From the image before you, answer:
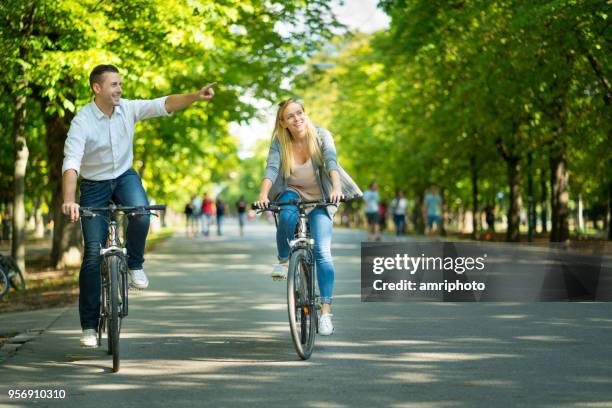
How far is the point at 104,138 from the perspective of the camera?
24.3ft

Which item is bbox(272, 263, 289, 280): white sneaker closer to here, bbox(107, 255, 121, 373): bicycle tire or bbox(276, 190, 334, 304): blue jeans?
bbox(276, 190, 334, 304): blue jeans

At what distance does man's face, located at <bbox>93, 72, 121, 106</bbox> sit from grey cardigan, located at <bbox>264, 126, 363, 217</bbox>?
1.21 meters

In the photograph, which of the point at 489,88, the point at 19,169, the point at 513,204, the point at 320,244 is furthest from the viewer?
the point at 513,204

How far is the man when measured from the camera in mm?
7375

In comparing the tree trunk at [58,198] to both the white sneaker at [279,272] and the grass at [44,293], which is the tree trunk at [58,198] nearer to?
the grass at [44,293]

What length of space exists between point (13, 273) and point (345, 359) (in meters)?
8.58

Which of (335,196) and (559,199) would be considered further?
(559,199)

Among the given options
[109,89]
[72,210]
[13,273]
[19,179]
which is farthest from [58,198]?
[72,210]

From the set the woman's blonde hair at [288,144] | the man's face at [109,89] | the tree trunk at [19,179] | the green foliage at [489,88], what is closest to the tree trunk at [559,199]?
the green foliage at [489,88]

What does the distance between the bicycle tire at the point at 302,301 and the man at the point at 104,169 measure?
3.59 feet

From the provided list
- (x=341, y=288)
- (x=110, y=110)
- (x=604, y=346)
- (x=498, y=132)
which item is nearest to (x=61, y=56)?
(x=341, y=288)

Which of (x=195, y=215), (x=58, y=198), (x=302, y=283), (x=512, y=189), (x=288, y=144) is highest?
(x=512, y=189)

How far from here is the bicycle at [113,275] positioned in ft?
22.8

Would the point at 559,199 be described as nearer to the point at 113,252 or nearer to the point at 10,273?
the point at 10,273
